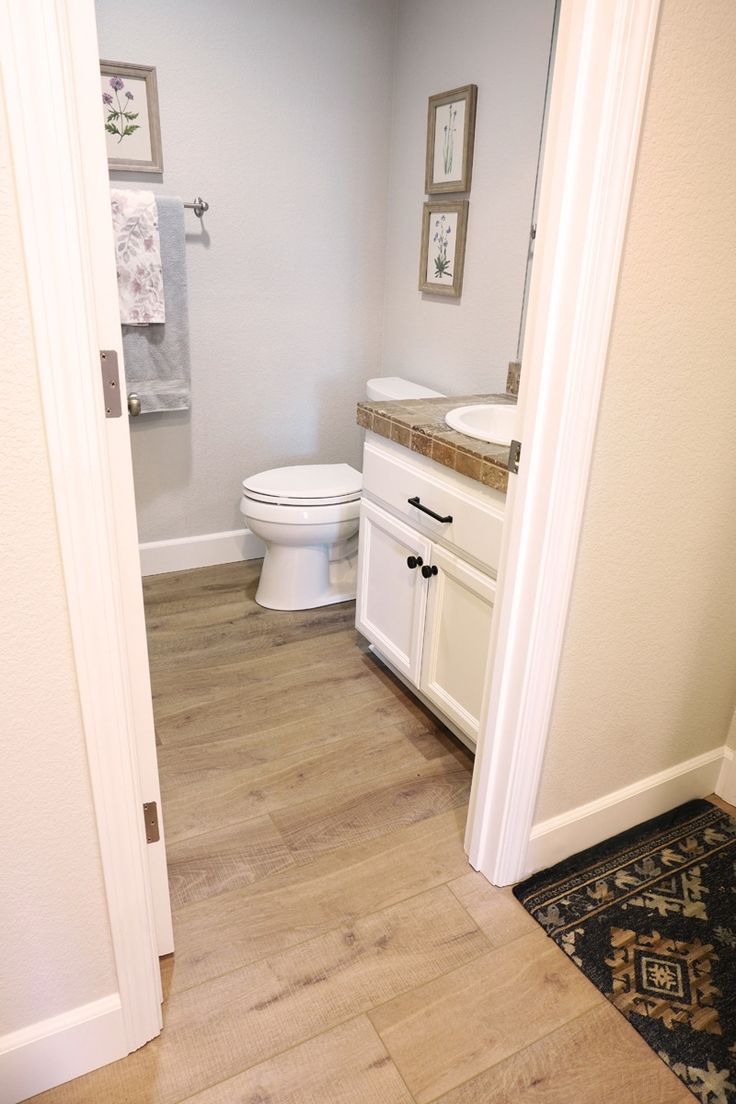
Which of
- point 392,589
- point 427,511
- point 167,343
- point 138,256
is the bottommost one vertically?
point 392,589

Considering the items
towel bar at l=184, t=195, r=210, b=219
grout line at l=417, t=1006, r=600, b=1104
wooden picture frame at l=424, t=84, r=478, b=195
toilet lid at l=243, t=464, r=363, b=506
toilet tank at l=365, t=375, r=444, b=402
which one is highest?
wooden picture frame at l=424, t=84, r=478, b=195

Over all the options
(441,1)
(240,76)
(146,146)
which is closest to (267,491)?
(146,146)

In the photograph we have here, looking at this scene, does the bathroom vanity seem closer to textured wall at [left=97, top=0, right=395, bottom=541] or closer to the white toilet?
the white toilet

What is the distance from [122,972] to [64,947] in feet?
0.38

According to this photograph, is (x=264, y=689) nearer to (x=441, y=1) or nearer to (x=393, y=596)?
Answer: (x=393, y=596)

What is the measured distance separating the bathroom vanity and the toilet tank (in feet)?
1.50

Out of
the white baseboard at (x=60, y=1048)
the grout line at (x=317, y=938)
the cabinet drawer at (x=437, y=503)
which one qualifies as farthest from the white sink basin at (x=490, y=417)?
the white baseboard at (x=60, y=1048)

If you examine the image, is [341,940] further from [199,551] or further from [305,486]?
[199,551]

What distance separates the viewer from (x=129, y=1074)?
1.22 meters

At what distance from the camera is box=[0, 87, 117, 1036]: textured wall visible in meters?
0.87

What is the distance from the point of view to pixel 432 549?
6.35 ft

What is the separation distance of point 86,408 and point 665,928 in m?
1.50

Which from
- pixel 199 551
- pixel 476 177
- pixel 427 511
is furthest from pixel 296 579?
pixel 476 177

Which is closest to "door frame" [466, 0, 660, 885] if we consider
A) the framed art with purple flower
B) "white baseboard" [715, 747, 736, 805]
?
"white baseboard" [715, 747, 736, 805]
